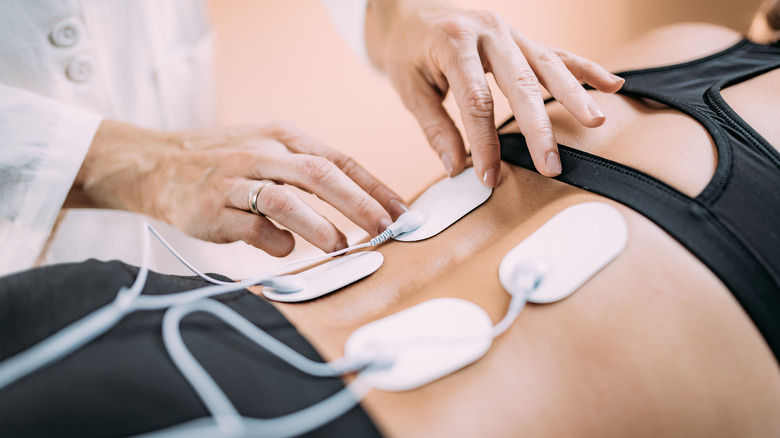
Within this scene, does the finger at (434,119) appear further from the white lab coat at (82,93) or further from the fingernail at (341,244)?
the white lab coat at (82,93)

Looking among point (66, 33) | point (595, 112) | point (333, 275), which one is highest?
point (66, 33)

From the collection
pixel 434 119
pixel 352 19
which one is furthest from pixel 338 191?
pixel 352 19

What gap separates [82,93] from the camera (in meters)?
0.89

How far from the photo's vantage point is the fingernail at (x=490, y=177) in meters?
0.63

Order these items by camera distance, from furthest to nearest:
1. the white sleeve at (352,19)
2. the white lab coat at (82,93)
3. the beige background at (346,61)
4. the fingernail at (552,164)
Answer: the beige background at (346,61), the white sleeve at (352,19), the white lab coat at (82,93), the fingernail at (552,164)

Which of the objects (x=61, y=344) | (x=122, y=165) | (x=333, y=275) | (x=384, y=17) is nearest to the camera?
(x=61, y=344)

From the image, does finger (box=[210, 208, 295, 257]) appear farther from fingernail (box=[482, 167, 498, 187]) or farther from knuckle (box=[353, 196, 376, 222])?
fingernail (box=[482, 167, 498, 187])

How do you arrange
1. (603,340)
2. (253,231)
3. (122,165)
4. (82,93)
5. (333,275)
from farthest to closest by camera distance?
1. (82,93)
2. (122,165)
3. (253,231)
4. (333,275)
5. (603,340)

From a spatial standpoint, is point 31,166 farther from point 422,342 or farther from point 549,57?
point 549,57

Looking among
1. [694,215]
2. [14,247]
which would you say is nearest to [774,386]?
[694,215]

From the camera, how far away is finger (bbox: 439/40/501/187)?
636 millimetres

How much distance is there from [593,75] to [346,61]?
1218 mm

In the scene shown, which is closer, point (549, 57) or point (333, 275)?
point (333, 275)

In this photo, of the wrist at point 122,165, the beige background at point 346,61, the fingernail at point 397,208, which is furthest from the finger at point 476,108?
the beige background at point 346,61
